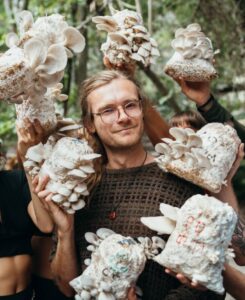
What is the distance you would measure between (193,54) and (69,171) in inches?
31.6

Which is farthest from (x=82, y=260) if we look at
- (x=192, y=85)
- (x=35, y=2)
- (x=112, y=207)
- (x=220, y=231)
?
(x=35, y=2)

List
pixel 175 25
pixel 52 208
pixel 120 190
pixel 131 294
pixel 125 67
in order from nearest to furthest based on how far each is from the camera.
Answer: pixel 131 294
pixel 52 208
pixel 120 190
pixel 125 67
pixel 175 25

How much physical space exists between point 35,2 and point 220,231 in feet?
16.5

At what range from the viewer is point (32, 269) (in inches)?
95.9

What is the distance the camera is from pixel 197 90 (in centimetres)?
228

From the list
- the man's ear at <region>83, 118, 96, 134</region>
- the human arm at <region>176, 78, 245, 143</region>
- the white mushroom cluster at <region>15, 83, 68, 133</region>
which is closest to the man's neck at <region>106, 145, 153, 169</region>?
the man's ear at <region>83, 118, 96, 134</region>

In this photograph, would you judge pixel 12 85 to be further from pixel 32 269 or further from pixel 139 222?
pixel 32 269

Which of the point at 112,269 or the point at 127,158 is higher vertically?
the point at 127,158

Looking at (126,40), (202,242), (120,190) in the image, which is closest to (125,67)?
(126,40)

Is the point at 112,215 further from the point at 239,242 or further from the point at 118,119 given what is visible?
the point at 239,242

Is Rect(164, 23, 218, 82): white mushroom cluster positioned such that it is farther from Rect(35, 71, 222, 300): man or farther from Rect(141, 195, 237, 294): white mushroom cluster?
Rect(141, 195, 237, 294): white mushroom cluster

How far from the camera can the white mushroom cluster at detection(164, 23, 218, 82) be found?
2146mm

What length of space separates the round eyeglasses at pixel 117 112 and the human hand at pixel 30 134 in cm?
26

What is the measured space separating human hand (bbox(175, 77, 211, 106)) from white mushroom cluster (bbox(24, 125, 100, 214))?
2.10 ft
